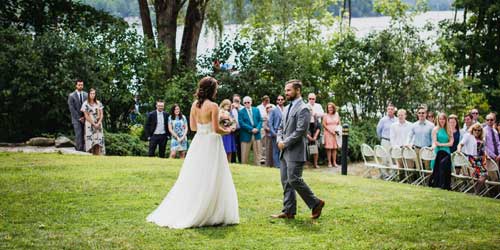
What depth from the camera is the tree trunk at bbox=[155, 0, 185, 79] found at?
27.6 m

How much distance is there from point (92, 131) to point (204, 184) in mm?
10350

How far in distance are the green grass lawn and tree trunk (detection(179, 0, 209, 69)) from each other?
12.2 m

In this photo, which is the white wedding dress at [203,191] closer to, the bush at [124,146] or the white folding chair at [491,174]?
the white folding chair at [491,174]

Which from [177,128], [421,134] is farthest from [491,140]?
[177,128]

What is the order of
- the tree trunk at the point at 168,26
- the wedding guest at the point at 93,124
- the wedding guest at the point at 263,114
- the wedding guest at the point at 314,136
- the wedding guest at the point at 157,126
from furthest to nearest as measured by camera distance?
the tree trunk at the point at 168,26
the wedding guest at the point at 314,136
the wedding guest at the point at 263,114
the wedding guest at the point at 157,126
the wedding guest at the point at 93,124

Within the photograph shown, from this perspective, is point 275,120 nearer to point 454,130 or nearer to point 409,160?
point 409,160

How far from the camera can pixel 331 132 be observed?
2342 cm

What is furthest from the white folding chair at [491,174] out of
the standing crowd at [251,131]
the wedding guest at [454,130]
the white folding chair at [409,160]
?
the standing crowd at [251,131]

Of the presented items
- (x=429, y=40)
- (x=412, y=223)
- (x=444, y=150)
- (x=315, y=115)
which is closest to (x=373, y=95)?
(x=429, y=40)

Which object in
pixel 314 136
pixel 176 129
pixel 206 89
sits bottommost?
pixel 314 136

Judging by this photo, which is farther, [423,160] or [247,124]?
[247,124]

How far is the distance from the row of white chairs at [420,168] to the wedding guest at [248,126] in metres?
3.06

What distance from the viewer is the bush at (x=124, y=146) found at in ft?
73.5

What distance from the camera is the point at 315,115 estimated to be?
22250 mm
